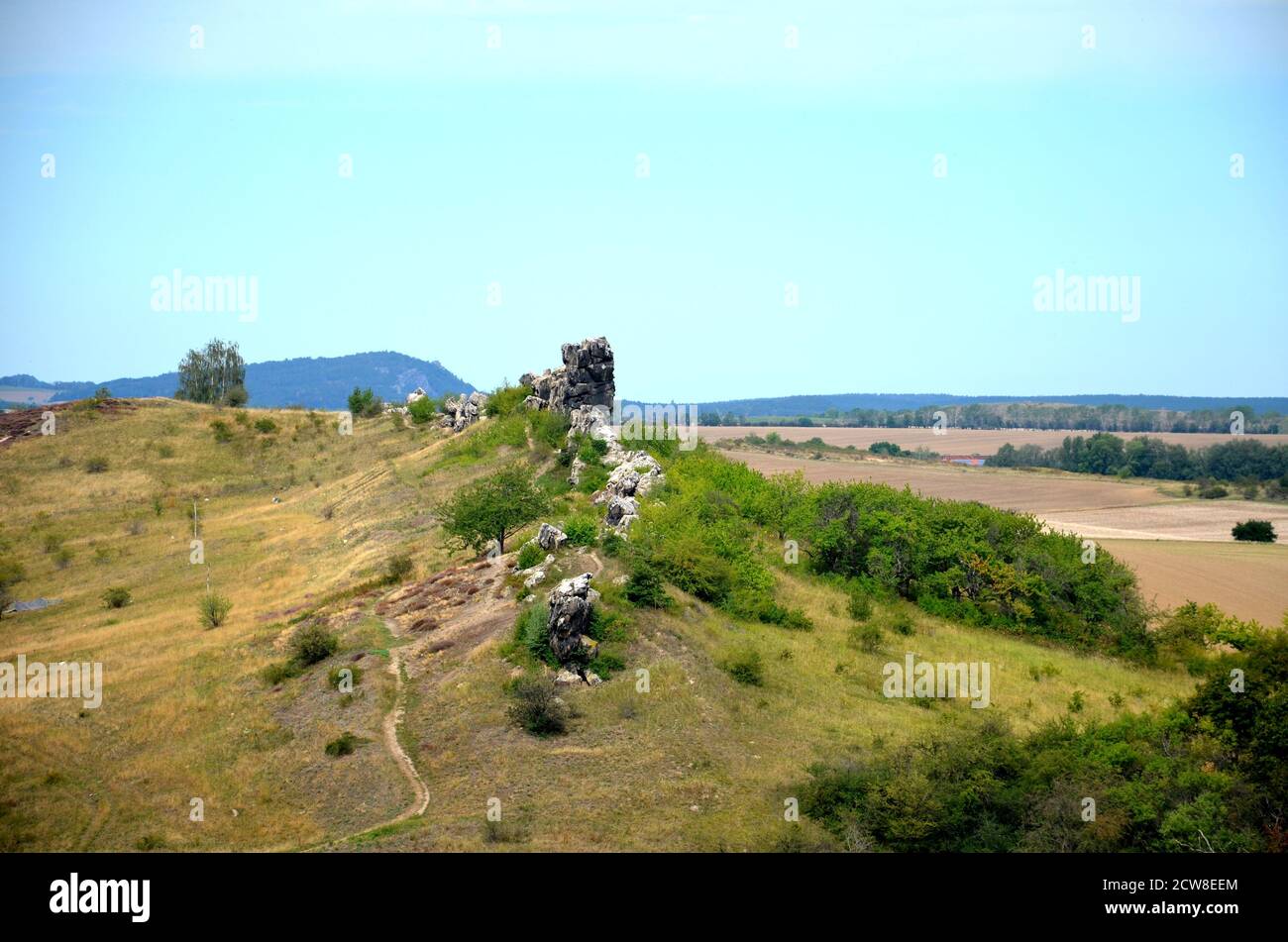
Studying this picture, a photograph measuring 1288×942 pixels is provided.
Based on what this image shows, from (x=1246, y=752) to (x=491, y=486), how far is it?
3645 centimetres

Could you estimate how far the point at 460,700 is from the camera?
32.6 m

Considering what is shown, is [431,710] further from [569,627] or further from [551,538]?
[551,538]

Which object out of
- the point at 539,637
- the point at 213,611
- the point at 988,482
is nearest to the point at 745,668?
the point at 539,637

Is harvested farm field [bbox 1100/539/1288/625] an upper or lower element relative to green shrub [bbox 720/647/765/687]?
lower

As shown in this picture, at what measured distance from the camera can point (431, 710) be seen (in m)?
32.5

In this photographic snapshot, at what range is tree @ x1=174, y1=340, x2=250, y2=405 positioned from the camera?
143125mm

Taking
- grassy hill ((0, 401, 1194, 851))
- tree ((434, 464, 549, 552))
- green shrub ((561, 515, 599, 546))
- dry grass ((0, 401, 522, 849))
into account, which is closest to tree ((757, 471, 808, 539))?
grassy hill ((0, 401, 1194, 851))

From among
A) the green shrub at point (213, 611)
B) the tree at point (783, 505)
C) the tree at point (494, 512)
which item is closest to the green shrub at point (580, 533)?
the tree at point (494, 512)

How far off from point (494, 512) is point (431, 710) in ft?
58.9

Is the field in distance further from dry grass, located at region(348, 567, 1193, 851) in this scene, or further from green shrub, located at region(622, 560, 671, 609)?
green shrub, located at region(622, 560, 671, 609)

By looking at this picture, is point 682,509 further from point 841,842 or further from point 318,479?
point 318,479

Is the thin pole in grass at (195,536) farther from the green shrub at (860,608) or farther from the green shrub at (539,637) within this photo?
the green shrub at (860,608)

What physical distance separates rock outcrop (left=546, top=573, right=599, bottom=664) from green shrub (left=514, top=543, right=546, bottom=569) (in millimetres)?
9329
